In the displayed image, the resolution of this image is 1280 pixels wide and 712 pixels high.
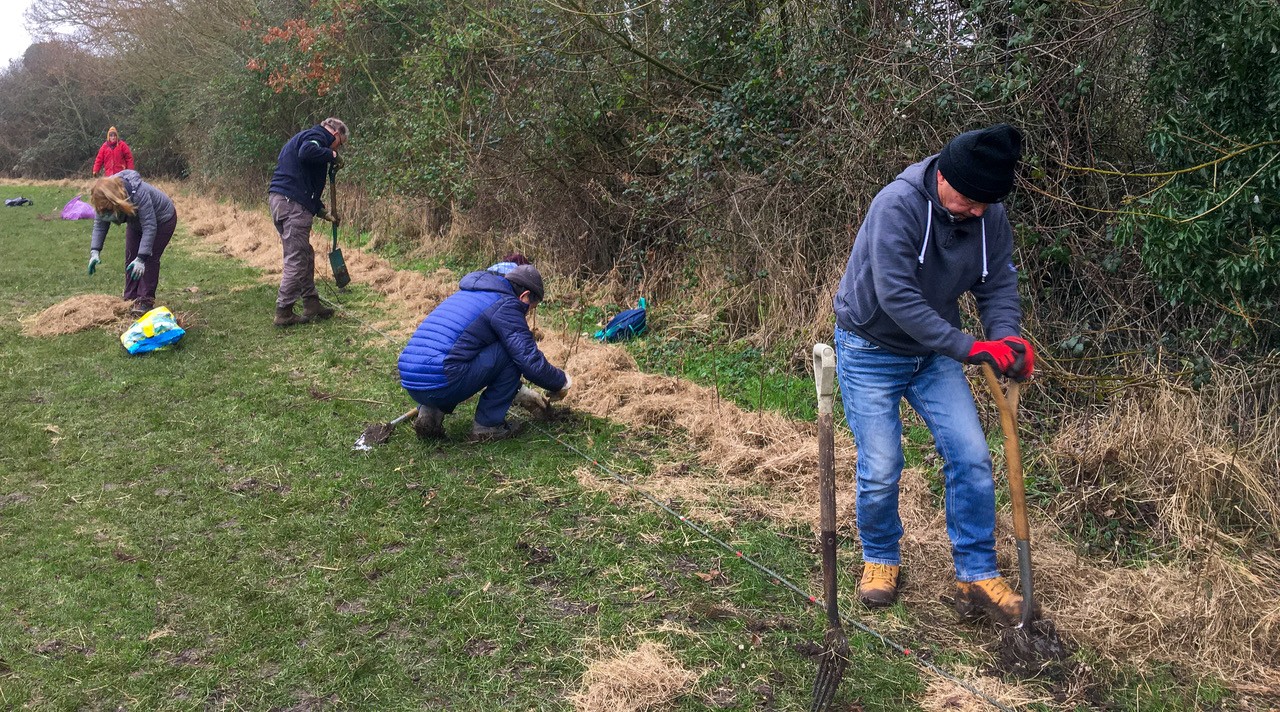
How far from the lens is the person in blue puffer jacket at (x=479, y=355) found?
16.9 ft

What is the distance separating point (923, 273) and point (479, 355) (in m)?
2.81

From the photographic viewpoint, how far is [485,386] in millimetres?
5426

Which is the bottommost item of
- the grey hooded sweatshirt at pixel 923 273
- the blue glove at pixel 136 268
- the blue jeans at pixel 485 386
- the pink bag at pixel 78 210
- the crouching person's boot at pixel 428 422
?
the pink bag at pixel 78 210

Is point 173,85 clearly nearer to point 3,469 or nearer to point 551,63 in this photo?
point 551,63

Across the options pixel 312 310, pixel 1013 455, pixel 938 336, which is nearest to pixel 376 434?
pixel 938 336

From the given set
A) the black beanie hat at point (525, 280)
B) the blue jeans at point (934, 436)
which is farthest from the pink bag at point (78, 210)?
the blue jeans at point (934, 436)

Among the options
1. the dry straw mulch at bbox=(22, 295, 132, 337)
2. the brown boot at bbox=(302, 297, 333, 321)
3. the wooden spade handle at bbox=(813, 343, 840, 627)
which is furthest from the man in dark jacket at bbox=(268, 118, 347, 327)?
the wooden spade handle at bbox=(813, 343, 840, 627)

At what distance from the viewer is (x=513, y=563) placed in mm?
4012

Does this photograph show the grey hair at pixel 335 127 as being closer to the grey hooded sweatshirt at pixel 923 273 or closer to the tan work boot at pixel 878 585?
the grey hooded sweatshirt at pixel 923 273

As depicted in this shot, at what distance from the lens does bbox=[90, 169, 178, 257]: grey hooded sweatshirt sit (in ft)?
27.4

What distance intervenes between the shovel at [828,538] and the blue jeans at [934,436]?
397 millimetres

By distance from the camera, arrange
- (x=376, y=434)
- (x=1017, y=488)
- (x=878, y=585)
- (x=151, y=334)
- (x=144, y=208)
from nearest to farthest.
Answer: (x=1017, y=488) → (x=878, y=585) → (x=376, y=434) → (x=151, y=334) → (x=144, y=208)

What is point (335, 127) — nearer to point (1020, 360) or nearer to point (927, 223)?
point (927, 223)


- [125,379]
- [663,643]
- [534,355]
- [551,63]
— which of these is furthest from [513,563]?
[551,63]
